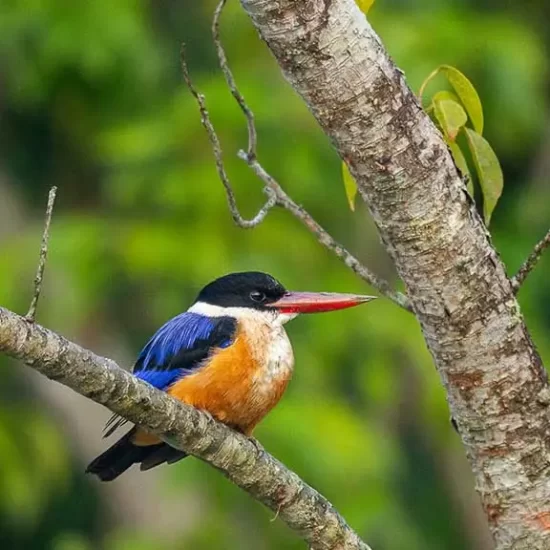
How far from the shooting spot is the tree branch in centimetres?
185

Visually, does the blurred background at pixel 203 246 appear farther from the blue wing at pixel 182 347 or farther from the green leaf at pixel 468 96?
the green leaf at pixel 468 96

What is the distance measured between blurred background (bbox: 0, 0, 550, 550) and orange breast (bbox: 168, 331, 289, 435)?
1.80 m

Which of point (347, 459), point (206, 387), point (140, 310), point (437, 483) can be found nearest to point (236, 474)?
point (206, 387)

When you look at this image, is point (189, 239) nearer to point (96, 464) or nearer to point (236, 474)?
point (96, 464)

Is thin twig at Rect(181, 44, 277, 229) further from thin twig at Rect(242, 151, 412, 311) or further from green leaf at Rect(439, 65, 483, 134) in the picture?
green leaf at Rect(439, 65, 483, 134)

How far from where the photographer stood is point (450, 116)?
7.58 feet

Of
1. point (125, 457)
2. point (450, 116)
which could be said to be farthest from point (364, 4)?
point (125, 457)

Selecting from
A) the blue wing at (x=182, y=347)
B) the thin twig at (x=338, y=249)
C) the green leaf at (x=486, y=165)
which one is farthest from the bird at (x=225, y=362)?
the green leaf at (x=486, y=165)

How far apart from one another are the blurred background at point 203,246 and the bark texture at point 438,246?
2400mm

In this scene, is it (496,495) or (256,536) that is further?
(256,536)

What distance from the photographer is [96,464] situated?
2904 mm

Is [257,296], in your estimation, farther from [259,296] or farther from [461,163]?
[461,163]

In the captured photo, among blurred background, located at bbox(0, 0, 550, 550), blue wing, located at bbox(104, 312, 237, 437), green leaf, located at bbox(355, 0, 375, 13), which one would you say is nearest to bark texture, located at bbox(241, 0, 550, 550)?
green leaf, located at bbox(355, 0, 375, 13)

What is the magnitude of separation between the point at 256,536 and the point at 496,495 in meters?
3.28
